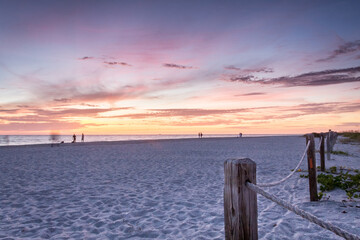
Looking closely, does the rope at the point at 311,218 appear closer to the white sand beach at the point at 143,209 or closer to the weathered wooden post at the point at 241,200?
the weathered wooden post at the point at 241,200

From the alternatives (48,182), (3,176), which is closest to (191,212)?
(48,182)

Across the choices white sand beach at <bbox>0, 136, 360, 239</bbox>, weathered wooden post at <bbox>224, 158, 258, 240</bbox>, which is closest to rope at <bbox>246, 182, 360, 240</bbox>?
weathered wooden post at <bbox>224, 158, 258, 240</bbox>

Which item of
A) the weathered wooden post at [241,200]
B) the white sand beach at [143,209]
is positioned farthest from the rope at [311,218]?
the white sand beach at [143,209]

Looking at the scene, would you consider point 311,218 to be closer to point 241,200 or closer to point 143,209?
point 241,200

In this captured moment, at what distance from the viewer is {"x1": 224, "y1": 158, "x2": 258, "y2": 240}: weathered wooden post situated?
2537 millimetres

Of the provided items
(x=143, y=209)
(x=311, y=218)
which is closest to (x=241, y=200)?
(x=311, y=218)

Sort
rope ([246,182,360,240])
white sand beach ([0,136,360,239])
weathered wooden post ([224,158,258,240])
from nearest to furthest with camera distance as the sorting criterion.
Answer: rope ([246,182,360,240]) → weathered wooden post ([224,158,258,240]) → white sand beach ([0,136,360,239])

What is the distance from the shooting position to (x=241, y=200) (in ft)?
8.32

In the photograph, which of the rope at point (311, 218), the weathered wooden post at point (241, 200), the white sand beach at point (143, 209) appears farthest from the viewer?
the white sand beach at point (143, 209)

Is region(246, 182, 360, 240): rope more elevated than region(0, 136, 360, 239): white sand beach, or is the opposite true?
region(246, 182, 360, 240): rope

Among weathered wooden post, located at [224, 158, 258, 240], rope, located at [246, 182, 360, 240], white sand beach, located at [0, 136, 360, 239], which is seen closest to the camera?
rope, located at [246, 182, 360, 240]

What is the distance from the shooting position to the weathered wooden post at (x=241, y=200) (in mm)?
2537

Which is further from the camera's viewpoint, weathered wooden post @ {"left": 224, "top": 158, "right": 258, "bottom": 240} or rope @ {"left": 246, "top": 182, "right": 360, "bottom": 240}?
weathered wooden post @ {"left": 224, "top": 158, "right": 258, "bottom": 240}

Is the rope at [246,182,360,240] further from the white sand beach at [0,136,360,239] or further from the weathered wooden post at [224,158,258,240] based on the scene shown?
the white sand beach at [0,136,360,239]
